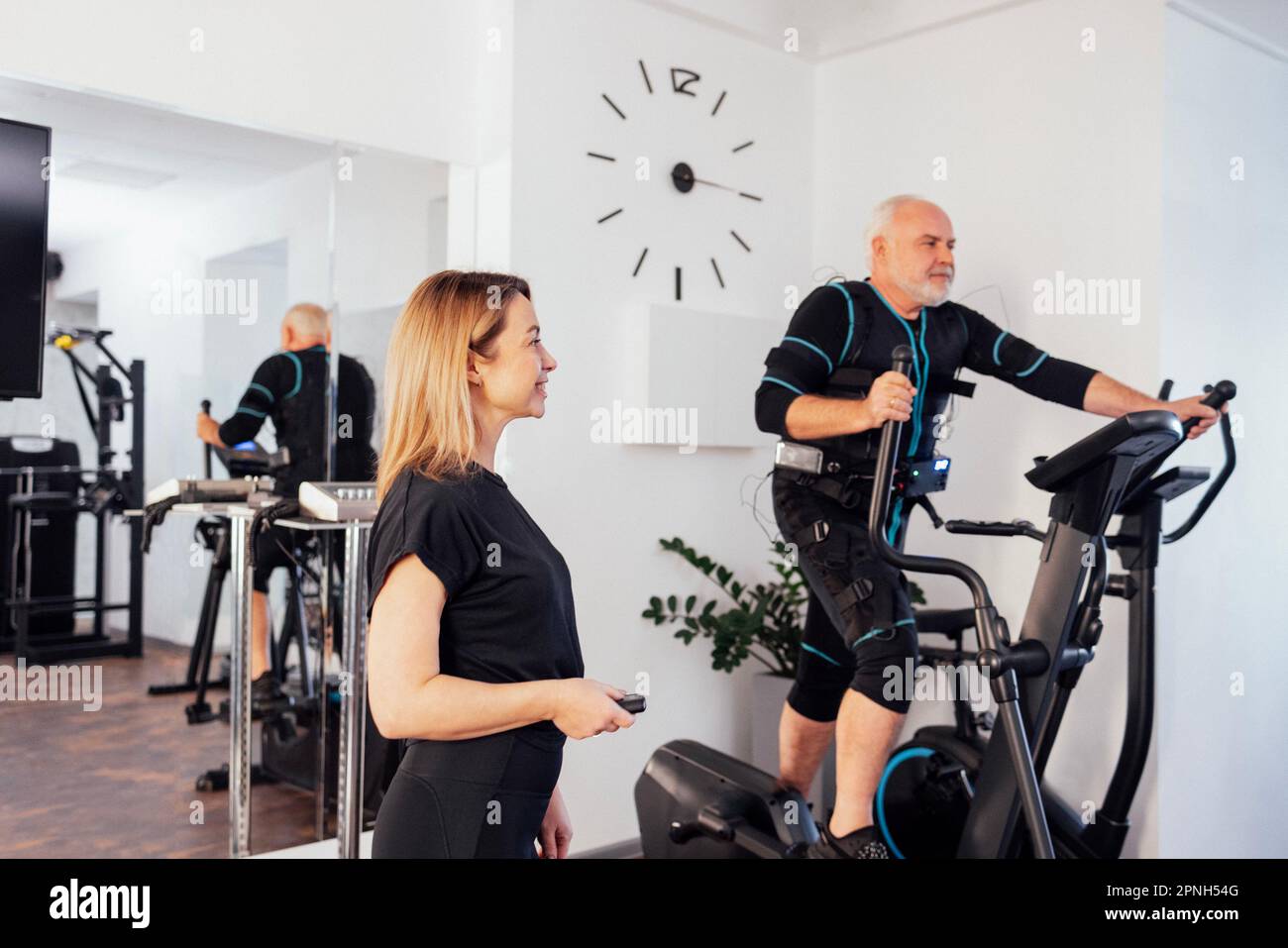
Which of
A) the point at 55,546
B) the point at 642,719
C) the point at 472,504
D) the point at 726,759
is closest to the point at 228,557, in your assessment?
the point at 55,546

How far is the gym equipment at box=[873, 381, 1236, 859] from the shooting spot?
250 cm

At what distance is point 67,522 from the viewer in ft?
11.8

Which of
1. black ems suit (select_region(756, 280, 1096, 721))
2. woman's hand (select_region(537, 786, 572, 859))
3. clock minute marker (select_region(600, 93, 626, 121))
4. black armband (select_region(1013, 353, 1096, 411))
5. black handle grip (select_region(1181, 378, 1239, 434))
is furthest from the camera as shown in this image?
clock minute marker (select_region(600, 93, 626, 121))

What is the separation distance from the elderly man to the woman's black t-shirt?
1.26m

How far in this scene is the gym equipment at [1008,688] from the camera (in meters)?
2.15

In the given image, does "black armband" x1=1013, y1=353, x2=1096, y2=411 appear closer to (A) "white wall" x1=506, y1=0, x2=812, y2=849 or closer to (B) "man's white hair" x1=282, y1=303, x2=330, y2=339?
(A) "white wall" x1=506, y1=0, x2=812, y2=849

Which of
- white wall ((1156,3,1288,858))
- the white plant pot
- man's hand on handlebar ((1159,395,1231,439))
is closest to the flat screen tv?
the white plant pot

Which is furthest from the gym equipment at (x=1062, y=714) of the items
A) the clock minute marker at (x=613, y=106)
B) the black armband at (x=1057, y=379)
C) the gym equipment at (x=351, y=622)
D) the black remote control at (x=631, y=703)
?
the clock minute marker at (x=613, y=106)

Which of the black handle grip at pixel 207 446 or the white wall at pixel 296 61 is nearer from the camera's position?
the white wall at pixel 296 61

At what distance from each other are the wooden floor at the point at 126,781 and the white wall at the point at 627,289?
105cm

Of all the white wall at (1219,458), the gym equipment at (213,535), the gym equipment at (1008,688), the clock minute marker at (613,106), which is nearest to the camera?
the gym equipment at (1008,688)

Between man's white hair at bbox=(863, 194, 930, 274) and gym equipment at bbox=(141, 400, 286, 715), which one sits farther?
gym equipment at bbox=(141, 400, 286, 715)

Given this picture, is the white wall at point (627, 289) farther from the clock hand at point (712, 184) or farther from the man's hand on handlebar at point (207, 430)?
the man's hand on handlebar at point (207, 430)

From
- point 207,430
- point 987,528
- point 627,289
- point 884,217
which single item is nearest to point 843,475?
point 987,528
